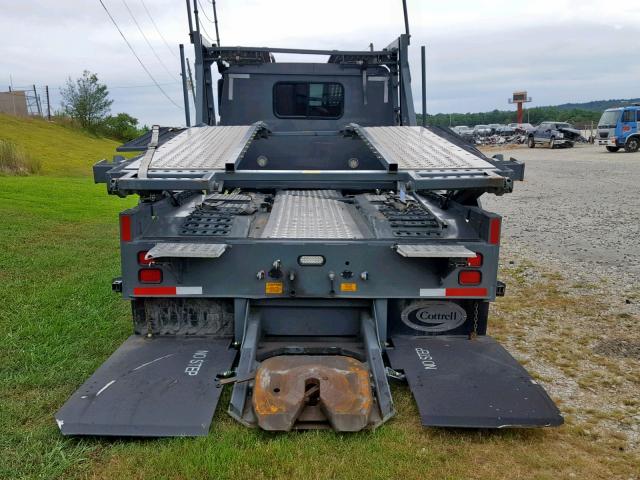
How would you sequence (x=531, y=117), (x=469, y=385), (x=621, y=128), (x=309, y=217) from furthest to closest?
(x=531, y=117) → (x=621, y=128) → (x=309, y=217) → (x=469, y=385)

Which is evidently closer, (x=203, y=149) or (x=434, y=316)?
(x=434, y=316)

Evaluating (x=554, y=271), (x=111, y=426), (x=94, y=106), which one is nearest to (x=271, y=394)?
(x=111, y=426)

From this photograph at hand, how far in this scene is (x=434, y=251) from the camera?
3779 mm

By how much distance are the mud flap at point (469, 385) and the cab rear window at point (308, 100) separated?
11.2 ft

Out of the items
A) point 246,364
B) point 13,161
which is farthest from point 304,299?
point 13,161

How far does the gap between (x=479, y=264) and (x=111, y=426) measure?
2.48 metres

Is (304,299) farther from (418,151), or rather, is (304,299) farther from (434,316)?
(418,151)

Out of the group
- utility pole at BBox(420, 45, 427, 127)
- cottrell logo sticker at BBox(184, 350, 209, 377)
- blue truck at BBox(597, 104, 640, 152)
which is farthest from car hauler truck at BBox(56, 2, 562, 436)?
blue truck at BBox(597, 104, 640, 152)

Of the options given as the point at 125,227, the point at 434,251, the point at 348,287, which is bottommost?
the point at 348,287

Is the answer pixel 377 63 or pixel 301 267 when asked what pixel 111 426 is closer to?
pixel 301 267

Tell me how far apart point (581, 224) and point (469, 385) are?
29.3 ft

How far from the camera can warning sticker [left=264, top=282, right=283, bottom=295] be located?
13.0ft

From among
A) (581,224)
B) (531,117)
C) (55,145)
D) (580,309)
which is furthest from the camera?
(531,117)

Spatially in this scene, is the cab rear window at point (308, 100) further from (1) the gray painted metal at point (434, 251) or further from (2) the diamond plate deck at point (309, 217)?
(1) the gray painted metal at point (434, 251)
